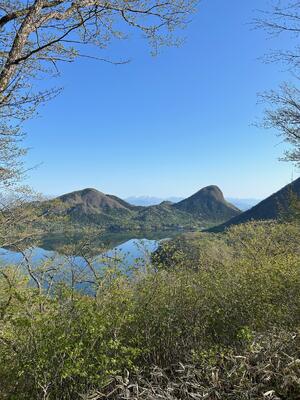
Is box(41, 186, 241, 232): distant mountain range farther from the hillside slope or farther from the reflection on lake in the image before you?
the reflection on lake

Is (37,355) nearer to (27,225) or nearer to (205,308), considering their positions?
(205,308)

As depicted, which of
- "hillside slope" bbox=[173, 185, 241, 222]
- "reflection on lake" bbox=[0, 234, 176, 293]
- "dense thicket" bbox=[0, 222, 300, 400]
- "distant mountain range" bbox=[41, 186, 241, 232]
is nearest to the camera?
"dense thicket" bbox=[0, 222, 300, 400]

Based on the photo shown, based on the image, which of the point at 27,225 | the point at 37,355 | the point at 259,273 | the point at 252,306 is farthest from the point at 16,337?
the point at 27,225

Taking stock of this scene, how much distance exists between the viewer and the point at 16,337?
17.8ft

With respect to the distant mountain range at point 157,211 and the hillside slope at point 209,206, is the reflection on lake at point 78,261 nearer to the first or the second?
the distant mountain range at point 157,211

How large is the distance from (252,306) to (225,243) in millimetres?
19132

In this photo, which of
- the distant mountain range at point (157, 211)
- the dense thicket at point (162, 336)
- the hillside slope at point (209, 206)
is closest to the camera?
the dense thicket at point (162, 336)

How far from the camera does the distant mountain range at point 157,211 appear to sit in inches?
5487

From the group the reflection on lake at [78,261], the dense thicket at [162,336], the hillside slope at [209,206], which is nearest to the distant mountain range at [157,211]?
the hillside slope at [209,206]

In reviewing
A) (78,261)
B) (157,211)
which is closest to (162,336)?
(78,261)

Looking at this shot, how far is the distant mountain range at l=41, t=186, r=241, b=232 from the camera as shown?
139375 mm

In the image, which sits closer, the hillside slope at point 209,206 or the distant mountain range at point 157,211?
the distant mountain range at point 157,211

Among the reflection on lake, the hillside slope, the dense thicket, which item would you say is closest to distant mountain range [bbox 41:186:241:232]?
the hillside slope

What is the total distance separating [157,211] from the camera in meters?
167
